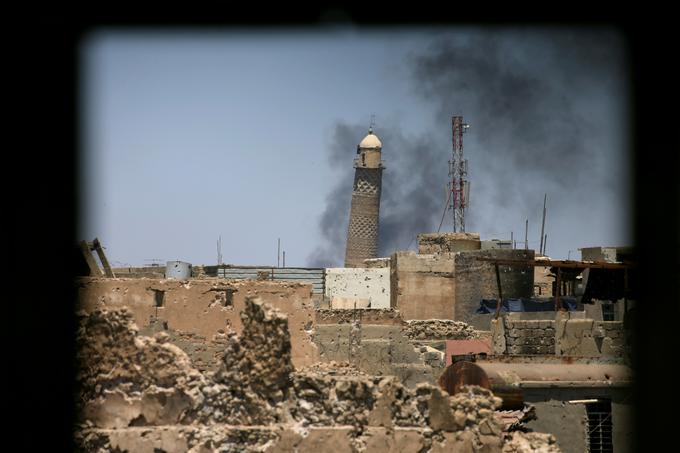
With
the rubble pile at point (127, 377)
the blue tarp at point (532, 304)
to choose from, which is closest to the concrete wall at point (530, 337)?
the rubble pile at point (127, 377)

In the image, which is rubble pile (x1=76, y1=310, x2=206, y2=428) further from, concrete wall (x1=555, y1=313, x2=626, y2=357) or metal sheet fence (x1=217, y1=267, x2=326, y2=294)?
metal sheet fence (x1=217, y1=267, x2=326, y2=294)

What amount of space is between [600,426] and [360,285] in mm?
20235

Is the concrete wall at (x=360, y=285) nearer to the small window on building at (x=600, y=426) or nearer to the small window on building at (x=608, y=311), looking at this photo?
the small window on building at (x=608, y=311)

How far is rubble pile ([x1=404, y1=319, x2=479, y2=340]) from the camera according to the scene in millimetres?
28641

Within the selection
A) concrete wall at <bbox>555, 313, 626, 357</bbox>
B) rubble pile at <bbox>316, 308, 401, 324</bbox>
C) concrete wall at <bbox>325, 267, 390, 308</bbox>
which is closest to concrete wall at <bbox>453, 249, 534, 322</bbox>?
concrete wall at <bbox>325, 267, 390, 308</bbox>

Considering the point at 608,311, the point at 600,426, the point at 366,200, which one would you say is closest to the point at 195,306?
the point at 600,426

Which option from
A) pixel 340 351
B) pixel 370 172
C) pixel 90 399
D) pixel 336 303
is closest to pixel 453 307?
pixel 336 303

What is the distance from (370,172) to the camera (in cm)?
5447

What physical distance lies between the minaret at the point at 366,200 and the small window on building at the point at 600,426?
3596 cm

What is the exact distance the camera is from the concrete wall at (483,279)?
1353 inches

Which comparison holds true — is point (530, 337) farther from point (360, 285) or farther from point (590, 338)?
point (360, 285)

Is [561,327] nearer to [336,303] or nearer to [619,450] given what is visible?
[619,450]

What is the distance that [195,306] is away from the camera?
814 inches

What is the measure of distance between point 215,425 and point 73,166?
20.4 ft
